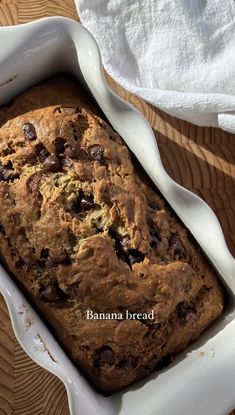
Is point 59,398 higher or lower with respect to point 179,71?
lower

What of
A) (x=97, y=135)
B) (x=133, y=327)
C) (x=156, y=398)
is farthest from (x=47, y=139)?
(x=156, y=398)

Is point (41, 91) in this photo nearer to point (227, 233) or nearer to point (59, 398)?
point (227, 233)

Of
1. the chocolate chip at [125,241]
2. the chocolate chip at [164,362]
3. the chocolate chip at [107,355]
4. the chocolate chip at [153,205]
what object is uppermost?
the chocolate chip at [125,241]

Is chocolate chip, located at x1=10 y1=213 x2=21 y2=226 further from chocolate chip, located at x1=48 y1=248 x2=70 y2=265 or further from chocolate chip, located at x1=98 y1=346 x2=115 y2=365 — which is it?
chocolate chip, located at x1=98 y1=346 x2=115 y2=365

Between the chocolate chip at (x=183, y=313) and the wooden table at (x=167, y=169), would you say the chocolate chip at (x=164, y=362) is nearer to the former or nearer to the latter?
the chocolate chip at (x=183, y=313)

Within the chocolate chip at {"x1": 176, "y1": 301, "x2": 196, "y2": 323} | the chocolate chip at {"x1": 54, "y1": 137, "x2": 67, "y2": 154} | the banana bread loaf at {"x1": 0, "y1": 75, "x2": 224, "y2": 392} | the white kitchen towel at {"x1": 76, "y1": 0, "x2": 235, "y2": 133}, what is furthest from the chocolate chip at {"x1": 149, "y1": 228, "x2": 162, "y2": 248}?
the white kitchen towel at {"x1": 76, "y1": 0, "x2": 235, "y2": 133}

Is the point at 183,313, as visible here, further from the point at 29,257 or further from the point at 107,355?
the point at 29,257

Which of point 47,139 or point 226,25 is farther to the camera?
point 226,25

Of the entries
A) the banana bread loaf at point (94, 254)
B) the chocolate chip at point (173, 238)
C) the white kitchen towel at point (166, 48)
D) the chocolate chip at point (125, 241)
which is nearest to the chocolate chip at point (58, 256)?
the banana bread loaf at point (94, 254)
